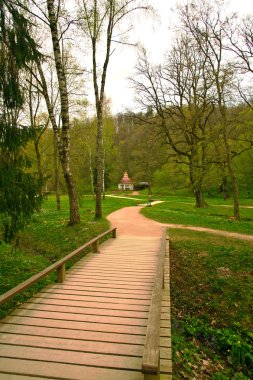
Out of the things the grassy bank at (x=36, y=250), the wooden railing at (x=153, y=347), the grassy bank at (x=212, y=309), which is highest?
the wooden railing at (x=153, y=347)

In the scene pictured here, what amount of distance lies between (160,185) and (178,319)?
156 ft

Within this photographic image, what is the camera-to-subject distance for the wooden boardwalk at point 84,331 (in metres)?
3.31

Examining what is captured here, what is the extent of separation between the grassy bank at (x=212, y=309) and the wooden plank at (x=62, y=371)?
4.35ft

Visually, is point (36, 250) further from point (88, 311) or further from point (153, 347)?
point (153, 347)

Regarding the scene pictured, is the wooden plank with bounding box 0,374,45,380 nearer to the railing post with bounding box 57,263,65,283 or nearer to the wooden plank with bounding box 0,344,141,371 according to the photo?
the wooden plank with bounding box 0,344,141,371

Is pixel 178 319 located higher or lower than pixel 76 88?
lower

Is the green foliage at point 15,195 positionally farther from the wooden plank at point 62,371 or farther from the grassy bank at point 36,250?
the wooden plank at point 62,371

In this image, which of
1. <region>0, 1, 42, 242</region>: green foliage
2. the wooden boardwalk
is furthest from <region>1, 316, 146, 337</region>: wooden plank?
<region>0, 1, 42, 242</region>: green foliage

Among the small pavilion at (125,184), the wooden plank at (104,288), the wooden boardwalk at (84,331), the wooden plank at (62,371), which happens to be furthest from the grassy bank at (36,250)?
the small pavilion at (125,184)

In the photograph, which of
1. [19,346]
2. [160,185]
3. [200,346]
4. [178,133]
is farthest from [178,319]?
[160,185]

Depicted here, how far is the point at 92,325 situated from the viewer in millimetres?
4359

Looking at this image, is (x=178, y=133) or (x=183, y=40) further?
(x=178, y=133)

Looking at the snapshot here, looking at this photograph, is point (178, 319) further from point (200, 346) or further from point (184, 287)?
point (184, 287)

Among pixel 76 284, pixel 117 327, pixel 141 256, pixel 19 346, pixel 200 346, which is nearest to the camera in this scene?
pixel 19 346
